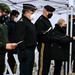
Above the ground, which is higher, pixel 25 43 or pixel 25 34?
pixel 25 34

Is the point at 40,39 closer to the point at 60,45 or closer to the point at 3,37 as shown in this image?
the point at 60,45

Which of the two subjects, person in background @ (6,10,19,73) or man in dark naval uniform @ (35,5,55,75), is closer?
man in dark naval uniform @ (35,5,55,75)

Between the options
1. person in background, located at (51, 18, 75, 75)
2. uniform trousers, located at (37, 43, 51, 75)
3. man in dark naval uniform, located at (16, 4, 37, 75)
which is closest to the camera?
man in dark naval uniform, located at (16, 4, 37, 75)

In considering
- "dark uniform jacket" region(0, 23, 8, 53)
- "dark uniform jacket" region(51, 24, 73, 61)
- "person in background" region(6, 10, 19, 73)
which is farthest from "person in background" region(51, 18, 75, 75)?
"dark uniform jacket" region(0, 23, 8, 53)

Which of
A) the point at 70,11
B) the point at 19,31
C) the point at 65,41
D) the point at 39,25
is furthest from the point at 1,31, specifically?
the point at 70,11

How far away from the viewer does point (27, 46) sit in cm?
604

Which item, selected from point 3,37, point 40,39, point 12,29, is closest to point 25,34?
point 40,39

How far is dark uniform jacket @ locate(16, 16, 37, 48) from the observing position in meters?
5.97

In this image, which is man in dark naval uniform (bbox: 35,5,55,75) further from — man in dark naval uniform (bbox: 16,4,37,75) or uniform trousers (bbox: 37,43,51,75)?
man in dark naval uniform (bbox: 16,4,37,75)

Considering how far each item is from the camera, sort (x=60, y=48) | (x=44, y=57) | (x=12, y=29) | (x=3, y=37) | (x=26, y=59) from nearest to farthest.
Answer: (x=3, y=37)
(x=26, y=59)
(x=44, y=57)
(x=60, y=48)
(x=12, y=29)

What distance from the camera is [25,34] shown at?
6.05 m

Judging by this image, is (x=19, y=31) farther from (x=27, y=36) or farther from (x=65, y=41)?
(x=65, y=41)

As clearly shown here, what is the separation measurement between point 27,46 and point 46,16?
4.06 feet

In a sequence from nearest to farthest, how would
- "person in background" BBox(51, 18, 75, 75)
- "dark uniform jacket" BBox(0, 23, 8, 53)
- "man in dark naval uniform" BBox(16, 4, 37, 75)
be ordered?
"dark uniform jacket" BBox(0, 23, 8, 53) → "man in dark naval uniform" BBox(16, 4, 37, 75) → "person in background" BBox(51, 18, 75, 75)
